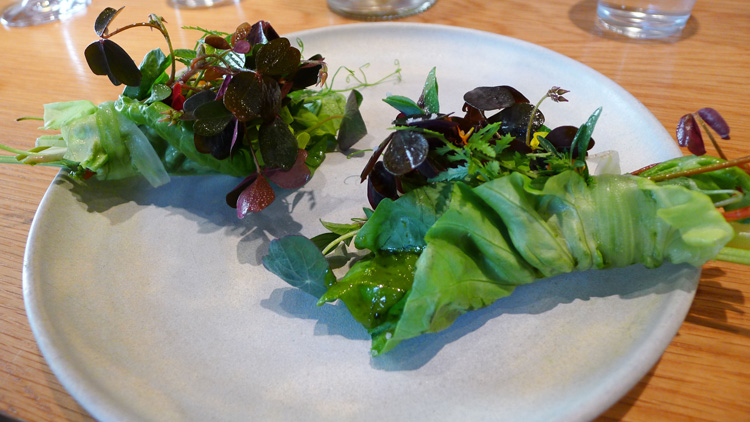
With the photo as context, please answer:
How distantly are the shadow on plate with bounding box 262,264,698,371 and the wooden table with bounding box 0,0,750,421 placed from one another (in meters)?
0.09

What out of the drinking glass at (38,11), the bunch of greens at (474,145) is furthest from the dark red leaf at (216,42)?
the drinking glass at (38,11)

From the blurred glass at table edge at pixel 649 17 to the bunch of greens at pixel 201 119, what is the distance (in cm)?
98

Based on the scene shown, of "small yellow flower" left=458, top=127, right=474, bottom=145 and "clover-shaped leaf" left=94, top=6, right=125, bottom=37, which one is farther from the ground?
"clover-shaped leaf" left=94, top=6, right=125, bottom=37

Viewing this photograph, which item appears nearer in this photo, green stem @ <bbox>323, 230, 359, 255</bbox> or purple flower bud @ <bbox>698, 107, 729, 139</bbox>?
purple flower bud @ <bbox>698, 107, 729, 139</bbox>

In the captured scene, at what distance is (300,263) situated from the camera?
2.77 feet

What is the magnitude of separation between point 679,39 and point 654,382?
1.18 metres

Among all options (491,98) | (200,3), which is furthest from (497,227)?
(200,3)

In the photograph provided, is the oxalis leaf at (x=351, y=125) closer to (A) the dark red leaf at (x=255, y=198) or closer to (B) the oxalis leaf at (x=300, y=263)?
(A) the dark red leaf at (x=255, y=198)

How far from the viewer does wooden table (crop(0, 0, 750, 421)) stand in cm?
73

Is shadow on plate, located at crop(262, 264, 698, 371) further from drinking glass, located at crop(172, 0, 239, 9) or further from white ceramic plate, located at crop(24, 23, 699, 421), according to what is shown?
drinking glass, located at crop(172, 0, 239, 9)

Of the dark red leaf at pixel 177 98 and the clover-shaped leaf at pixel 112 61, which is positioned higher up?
the clover-shaped leaf at pixel 112 61

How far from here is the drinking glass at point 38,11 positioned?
198 centimetres

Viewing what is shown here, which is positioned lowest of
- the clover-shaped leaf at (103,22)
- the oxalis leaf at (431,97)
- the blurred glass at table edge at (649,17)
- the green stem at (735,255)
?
the green stem at (735,255)

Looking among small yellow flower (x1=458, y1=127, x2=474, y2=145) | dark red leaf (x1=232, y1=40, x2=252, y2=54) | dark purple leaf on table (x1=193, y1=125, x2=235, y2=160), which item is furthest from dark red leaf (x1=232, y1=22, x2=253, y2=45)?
small yellow flower (x1=458, y1=127, x2=474, y2=145)
